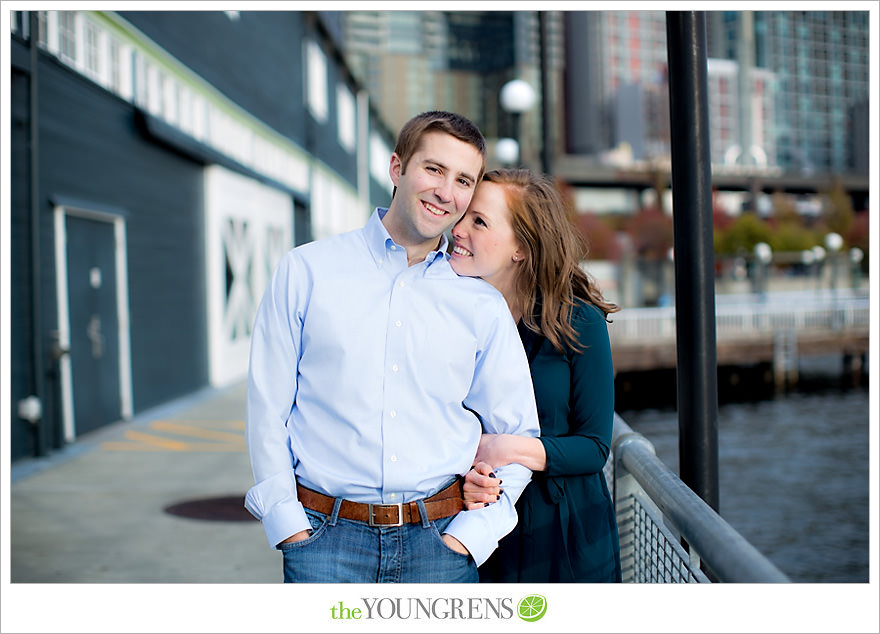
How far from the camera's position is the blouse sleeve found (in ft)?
8.70

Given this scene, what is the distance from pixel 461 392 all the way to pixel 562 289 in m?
0.45

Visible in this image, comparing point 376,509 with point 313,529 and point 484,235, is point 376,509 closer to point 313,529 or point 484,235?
point 313,529

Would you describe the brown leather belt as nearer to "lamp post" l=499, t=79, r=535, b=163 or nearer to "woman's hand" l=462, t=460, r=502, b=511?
"woman's hand" l=462, t=460, r=502, b=511

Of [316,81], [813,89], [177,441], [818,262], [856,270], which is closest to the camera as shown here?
[177,441]

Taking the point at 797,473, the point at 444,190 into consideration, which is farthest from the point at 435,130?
the point at 797,473

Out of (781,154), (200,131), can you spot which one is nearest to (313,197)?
(200,131)

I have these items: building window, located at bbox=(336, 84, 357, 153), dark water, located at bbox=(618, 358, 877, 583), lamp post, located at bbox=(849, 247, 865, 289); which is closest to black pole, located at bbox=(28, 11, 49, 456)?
dark water, located at bbox=(618, 358, 877, 583)

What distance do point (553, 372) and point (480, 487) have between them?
39 centimetres

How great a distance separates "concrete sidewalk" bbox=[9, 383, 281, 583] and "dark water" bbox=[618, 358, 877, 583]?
7818 mm

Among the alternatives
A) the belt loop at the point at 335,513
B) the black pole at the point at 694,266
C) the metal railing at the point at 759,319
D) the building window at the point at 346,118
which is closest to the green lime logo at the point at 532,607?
the belt loop at the point at 335,513

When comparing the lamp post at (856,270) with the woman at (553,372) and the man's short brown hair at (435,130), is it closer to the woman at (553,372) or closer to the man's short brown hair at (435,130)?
the woman at (553,372)

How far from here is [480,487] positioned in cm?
255

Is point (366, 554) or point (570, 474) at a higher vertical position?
point (570, 474)

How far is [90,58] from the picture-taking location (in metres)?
11.0
